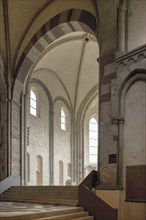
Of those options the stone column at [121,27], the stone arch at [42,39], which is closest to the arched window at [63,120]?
the stone arch at [42,39]

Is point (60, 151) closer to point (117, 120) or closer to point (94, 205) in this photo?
point (117, 120)

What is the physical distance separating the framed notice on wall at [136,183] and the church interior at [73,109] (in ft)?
0.09

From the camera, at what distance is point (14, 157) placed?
47.2ft

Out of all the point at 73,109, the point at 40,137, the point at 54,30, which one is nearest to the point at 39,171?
the point at 40,137

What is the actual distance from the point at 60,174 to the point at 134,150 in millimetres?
13178

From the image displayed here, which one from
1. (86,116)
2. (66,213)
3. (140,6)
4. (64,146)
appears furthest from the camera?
(86,116)

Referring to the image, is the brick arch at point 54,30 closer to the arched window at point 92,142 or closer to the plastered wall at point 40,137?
the plastered wall at point 40,137

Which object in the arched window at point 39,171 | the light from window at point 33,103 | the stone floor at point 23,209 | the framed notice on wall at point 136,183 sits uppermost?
the light from window at point 33,103

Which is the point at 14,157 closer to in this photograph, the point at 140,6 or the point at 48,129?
the point at 48,129

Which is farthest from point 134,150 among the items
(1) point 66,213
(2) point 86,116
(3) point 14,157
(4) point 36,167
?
(2) point 86,116

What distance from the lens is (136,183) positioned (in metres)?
8.45

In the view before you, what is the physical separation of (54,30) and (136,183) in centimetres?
816

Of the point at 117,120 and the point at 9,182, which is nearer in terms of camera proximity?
the point at 117,120

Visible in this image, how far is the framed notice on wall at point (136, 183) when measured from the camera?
27.1 ft
